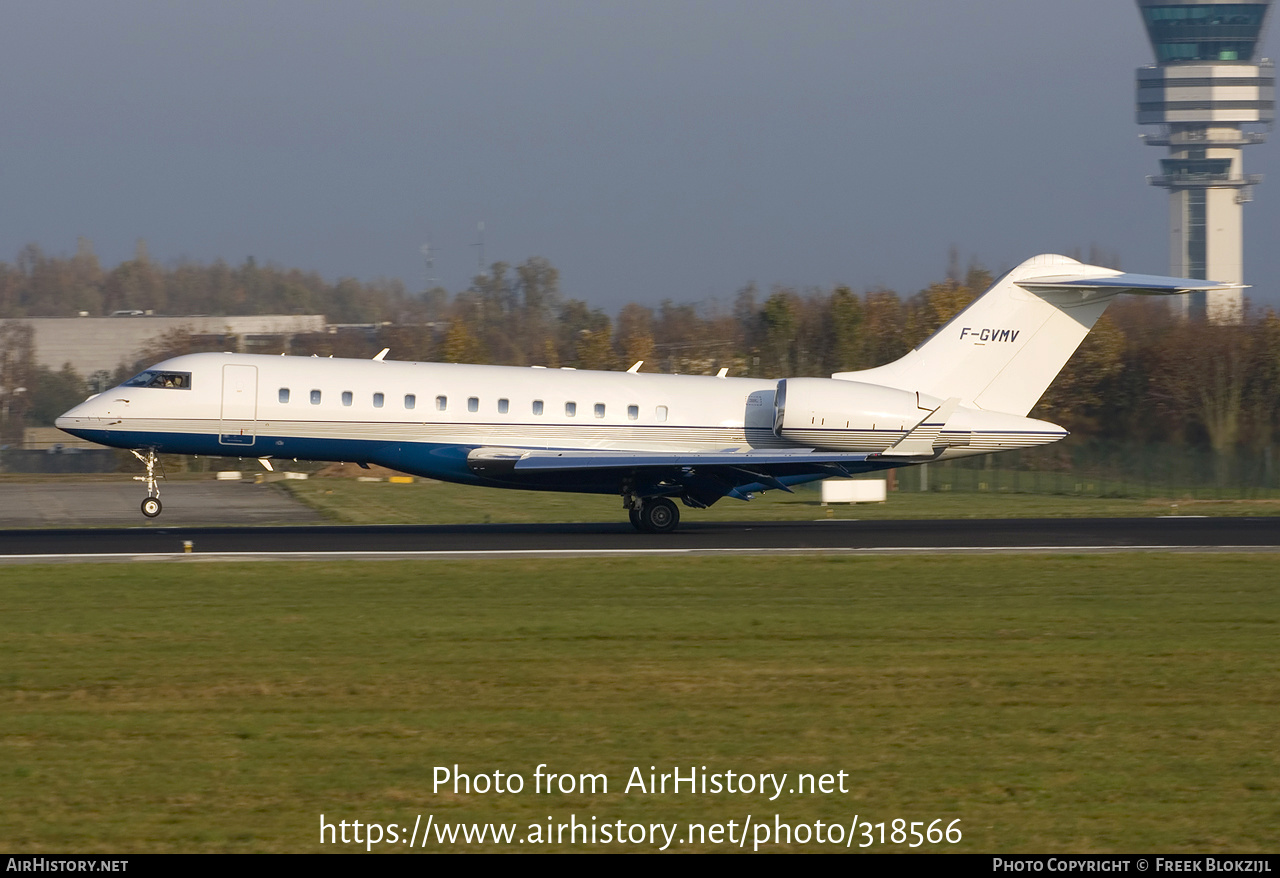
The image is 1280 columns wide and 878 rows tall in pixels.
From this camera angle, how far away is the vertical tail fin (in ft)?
80.3

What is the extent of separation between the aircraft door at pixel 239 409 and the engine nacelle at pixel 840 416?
8.84 meters

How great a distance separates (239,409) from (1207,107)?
12604cm

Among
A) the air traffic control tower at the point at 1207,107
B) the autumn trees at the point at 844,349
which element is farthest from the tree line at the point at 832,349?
the air traffic control tower at the point at 1207,107

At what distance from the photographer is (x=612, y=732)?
31.7 feet

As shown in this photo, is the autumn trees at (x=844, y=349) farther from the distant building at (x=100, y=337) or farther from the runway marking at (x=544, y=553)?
the runway marking at (x=544, y=553)

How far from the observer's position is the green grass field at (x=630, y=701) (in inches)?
312

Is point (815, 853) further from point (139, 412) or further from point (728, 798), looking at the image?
point (139, 412)

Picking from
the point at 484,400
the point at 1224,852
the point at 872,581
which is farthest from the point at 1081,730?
the point at 484,400

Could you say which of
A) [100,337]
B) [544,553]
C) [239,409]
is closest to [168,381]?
[239,409]

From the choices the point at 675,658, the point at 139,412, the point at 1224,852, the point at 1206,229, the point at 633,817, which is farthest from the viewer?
the point at 1206,229

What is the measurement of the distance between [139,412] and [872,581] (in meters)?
12.6

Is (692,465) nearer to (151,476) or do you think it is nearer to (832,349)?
(151,476)

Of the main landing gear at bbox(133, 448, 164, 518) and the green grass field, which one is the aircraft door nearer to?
the main landing gear at bbox(133, 448, 164, 518)

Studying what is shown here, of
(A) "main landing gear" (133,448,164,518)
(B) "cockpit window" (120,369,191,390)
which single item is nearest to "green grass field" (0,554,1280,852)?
(A) "main landing gear" (133,448,164,518)
